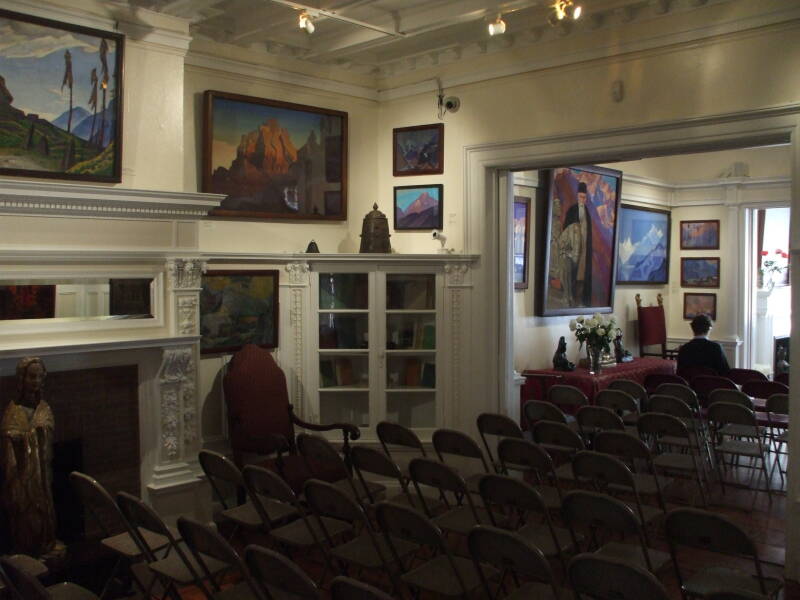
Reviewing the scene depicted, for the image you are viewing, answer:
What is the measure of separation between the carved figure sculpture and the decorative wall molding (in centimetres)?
96

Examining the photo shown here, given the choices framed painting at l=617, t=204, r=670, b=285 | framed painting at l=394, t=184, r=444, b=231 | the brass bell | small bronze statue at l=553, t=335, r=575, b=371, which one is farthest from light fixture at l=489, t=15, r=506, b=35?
framed painting at l=617, t=204, r=670, b=285

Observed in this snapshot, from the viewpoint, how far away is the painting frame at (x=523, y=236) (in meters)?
8.13

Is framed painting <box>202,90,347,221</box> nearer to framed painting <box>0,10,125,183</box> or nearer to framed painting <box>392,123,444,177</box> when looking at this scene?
framed painting <box>392,123,444,177</box>

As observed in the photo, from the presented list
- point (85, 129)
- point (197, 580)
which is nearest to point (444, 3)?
point (85, 129)

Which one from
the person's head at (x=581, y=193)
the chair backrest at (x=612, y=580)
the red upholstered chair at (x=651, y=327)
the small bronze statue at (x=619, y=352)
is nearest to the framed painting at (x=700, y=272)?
the red upholstered chair at (x=651, y=327)

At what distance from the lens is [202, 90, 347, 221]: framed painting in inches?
243

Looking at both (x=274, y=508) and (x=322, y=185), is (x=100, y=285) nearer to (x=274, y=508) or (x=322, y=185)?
(x=274, y=508)

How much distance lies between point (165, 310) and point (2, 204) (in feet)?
4.08

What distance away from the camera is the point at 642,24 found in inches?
216

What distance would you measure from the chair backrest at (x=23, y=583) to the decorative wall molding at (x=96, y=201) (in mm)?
2242

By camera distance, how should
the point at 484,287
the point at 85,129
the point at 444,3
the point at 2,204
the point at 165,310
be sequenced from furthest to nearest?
Answer: the point at 484,287, the point at 444,3, the point at 165,310, the point at 85,129, the point at 2,204

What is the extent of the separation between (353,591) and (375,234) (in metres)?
4.26

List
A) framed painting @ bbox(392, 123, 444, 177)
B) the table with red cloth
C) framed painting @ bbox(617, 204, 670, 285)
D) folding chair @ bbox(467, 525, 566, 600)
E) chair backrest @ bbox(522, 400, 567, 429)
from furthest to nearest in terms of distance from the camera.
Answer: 1. framed painting @ bbox(617, 204, 670, 285)
2. the table with red cloth
3. framed painting @ bbox(392, 123, 444, 177)
4. chair backrest @ bbox(522, 400, 567, 429)
5. folding chair @ bbox(467, 525, 566, 600)

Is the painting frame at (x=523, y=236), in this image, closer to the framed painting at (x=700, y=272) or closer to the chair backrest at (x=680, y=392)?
the chair backrest at (x=680, y=392)
